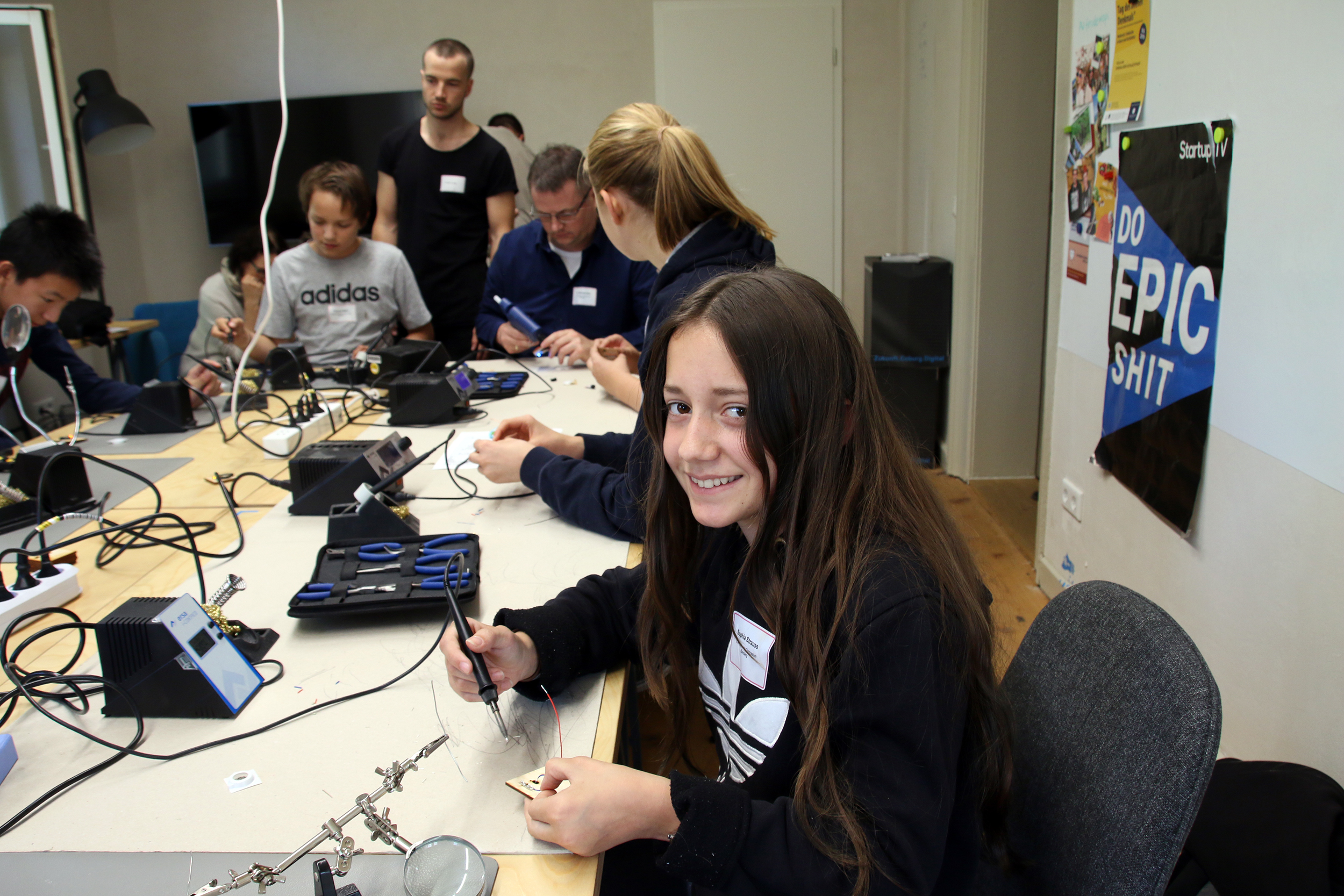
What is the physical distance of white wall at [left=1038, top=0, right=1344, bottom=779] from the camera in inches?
48.8

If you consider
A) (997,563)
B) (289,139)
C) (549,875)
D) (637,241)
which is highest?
(289,139)

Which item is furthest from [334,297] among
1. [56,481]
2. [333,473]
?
[333,473]

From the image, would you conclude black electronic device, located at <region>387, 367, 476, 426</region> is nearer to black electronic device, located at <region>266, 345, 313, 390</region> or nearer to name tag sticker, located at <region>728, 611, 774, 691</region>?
black electronic device, located at <region>266, 345, 313, 390</region>

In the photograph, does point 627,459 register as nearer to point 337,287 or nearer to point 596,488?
point 596,488

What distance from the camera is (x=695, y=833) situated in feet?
2.43

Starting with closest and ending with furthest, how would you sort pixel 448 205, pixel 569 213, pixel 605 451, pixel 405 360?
pixel 605 451 → pixel 405 360 → pixel 569 213 → pixel 448 205

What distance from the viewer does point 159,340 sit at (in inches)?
160

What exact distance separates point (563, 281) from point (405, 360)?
2.25 feet

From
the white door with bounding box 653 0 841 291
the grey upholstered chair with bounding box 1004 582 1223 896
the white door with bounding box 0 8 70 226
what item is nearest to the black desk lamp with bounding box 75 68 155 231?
the white door with bounding box 0 8 70 226

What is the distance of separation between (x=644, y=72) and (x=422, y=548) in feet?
13.0

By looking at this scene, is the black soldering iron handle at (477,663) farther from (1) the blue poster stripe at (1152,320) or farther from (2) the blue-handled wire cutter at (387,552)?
(1) the blue poster stripe at (1152,320)

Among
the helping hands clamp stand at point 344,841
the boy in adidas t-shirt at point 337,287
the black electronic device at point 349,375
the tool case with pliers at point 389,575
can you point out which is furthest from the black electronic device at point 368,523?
the boy in adidas t-shirt at point 337,287

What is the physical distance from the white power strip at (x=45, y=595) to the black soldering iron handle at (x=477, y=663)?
660mm

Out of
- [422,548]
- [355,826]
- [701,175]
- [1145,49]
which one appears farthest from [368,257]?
[355,826]
